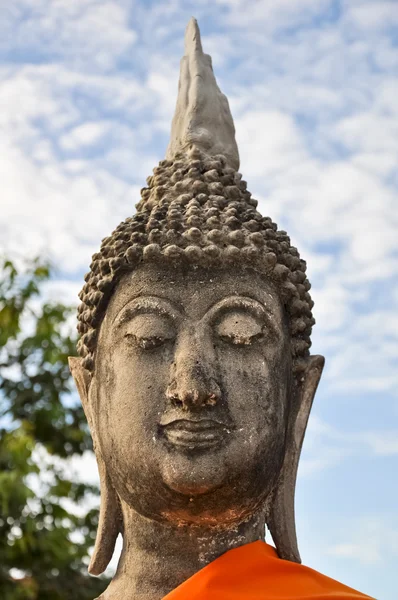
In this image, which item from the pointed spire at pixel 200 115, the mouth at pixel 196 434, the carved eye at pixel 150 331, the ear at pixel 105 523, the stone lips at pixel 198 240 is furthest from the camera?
the pointed spire at pixel 200 115

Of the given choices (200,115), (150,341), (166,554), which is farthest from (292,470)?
(200,115)

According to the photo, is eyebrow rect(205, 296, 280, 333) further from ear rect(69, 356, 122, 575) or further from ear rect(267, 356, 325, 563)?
ear rect(69, 356, 122, 575)

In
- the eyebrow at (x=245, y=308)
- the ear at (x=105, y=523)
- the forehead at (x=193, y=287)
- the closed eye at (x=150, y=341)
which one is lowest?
the ear at (x=105, y=523)

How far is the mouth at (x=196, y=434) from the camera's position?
157 inches

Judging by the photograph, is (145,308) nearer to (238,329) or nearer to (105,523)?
(238,329)

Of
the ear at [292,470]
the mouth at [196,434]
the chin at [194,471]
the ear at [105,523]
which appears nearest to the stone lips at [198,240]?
the ear at [292,470]

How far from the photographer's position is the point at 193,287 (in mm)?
4344

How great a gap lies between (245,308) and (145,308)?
52 cm

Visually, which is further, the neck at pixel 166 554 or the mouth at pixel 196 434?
the neck at pixel 166 554

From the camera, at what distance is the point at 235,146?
213 inches

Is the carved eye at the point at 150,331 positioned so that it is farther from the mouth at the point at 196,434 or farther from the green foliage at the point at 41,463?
the green foliage at the point at 41,463

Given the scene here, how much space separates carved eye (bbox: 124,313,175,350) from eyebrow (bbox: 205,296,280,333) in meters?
0.22

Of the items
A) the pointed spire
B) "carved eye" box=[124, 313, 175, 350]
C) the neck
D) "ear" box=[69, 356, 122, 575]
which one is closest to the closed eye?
"carved eye" box=[124, 313, 175, 350]

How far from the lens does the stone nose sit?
3.92m
